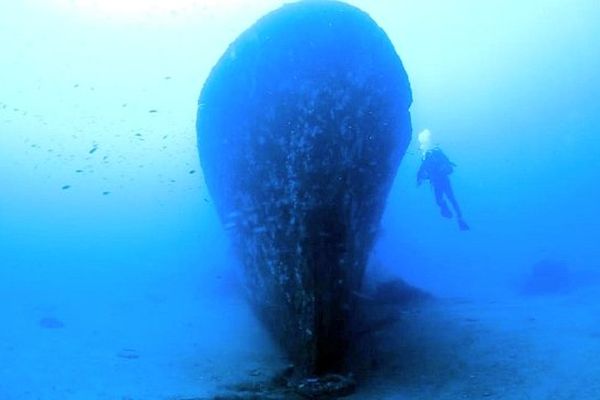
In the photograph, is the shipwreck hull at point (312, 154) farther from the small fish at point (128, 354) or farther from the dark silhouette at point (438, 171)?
the dark silhouette at point (438, 171)

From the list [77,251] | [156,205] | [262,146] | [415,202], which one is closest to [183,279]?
[262,146]

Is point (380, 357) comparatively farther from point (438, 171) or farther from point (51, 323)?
point (51, 323)

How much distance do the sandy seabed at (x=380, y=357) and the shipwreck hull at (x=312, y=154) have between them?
3.86ft

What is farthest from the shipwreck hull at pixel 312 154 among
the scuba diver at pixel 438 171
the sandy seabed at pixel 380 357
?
the scuba diver at pixel 438 171

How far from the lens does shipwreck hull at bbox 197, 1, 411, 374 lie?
7238 mm

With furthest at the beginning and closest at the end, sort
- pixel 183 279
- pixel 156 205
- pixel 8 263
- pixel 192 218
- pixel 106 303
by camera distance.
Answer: pixel 156 205 → pixel 192 218 → pixel 8 263 → pixel 183 279 → pixel 106 303

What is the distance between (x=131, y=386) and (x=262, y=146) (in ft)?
14.6

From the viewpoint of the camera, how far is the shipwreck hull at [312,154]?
7.24m

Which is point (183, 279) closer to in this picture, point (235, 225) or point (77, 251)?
point (235, 225)

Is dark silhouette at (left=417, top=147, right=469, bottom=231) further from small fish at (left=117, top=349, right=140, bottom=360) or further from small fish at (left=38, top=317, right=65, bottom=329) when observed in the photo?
small fish at (left=38, top=317, right=65, bottom=329)

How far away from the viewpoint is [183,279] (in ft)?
72.4

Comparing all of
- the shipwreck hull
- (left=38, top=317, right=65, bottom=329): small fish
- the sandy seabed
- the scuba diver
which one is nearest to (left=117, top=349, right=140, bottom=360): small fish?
the sandy seabed

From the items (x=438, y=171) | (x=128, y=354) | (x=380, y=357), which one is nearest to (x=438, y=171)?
(x=438, y=171)

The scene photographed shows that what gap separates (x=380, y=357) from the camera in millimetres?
8289
